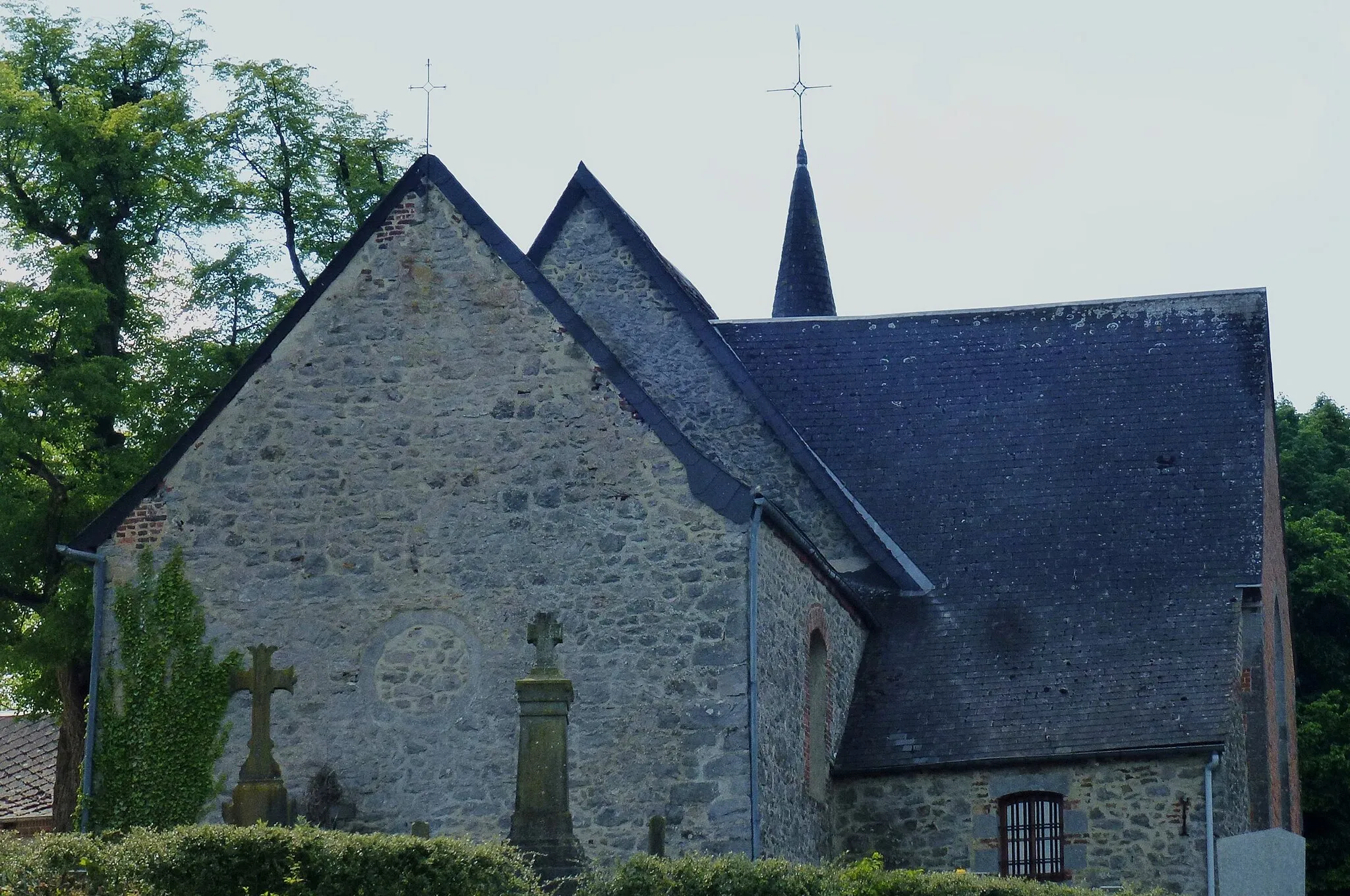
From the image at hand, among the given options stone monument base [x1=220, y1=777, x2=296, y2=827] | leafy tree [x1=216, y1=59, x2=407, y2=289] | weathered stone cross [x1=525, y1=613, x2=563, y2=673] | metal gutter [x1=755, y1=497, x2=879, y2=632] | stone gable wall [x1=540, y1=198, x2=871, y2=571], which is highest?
leafy tree [x1=216, y1=59, x2=407, y2=289]

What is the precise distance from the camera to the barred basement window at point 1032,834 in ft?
61.2

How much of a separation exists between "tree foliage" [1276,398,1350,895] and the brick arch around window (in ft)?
41.8

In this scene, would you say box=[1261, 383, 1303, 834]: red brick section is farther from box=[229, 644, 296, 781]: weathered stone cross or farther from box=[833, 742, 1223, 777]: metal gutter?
box=[229, 644, 296, 781]: weathered stone cross

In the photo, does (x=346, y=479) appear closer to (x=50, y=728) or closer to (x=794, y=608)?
(x=794, y=608)

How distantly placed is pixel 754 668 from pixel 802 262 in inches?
712

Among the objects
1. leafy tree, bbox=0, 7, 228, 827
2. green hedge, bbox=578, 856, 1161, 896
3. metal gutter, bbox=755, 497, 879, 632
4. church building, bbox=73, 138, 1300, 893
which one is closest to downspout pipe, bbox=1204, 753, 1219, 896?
church building, bbox=73, 138, 1300, 893

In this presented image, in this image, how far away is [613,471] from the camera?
17078 mm

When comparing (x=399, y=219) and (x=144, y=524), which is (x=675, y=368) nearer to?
(x=399, y=219)

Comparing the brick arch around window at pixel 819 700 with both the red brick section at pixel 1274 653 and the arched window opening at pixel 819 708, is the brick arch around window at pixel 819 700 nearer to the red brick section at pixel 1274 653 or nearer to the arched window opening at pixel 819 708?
the arched window opening at pixel 819 708

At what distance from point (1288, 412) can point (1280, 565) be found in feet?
50.5

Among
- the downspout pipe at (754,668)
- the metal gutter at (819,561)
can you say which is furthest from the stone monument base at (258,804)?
the metal gutter at (819,561)

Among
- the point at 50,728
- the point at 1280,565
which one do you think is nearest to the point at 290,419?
the point at 1280,565

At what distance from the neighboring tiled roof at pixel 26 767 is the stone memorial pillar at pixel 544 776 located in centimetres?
1745

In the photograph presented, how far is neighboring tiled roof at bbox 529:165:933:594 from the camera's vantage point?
20672mm
